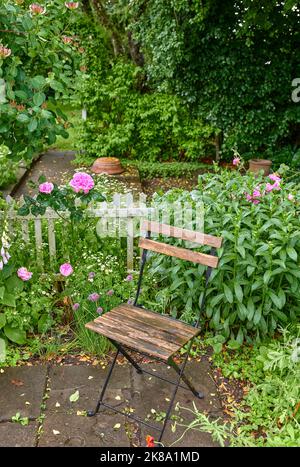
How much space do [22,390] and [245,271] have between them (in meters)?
1.76

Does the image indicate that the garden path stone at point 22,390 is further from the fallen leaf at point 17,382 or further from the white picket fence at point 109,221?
the white picket fence at point 109,221

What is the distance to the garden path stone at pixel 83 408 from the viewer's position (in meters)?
2.72

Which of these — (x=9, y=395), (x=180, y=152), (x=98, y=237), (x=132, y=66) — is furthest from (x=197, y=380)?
(x=132, y=66)

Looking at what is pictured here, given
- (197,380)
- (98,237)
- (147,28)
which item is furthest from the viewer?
(147,28)

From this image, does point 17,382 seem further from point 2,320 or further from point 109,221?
point 109,221

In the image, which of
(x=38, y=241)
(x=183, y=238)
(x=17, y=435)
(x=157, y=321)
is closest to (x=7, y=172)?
(x=38, y=241)

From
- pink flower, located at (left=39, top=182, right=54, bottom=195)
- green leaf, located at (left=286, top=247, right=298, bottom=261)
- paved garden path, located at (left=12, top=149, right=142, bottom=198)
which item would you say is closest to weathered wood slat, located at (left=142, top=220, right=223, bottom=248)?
green leaf, located at (left=286, top=247, right=298, bottom=261)

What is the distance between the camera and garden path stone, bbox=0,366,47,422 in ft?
9.66

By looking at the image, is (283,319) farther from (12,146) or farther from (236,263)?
(12,146)

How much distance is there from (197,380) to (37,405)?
110 centimetres

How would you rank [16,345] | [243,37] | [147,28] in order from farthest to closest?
[147,28]
[243,37]
[16,345]

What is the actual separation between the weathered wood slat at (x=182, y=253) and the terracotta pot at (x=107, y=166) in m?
5.40

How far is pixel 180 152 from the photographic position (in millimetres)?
9555

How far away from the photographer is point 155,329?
2.91m
